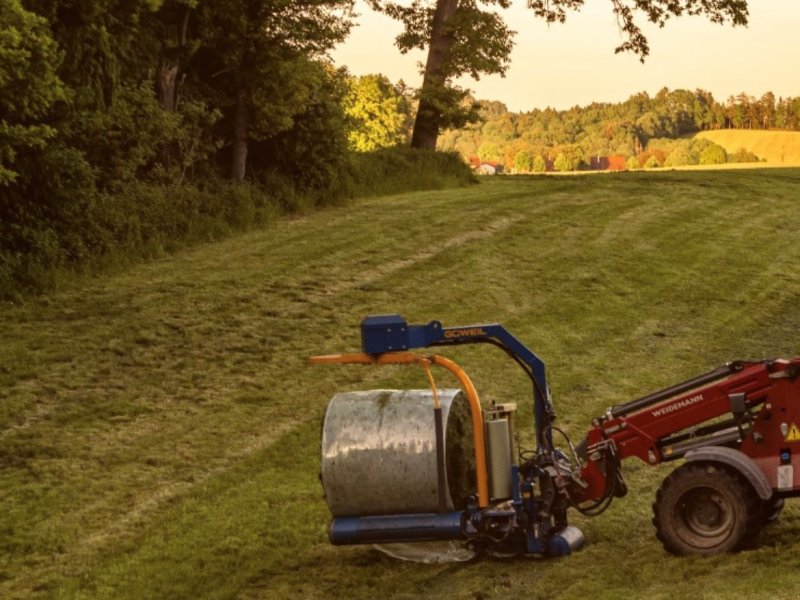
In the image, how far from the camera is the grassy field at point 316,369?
424 inches

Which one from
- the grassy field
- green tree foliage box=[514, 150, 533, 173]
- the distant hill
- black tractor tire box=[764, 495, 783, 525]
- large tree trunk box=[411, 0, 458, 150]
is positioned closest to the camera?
black tractor tire box=[764, 495, 783, 525]

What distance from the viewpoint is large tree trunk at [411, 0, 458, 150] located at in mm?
37031

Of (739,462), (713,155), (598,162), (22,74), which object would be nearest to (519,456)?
(739,462)

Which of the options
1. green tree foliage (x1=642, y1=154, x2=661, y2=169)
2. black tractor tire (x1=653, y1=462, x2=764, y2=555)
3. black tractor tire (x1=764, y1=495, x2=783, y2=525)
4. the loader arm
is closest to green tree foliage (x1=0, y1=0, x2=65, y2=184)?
the loader arm

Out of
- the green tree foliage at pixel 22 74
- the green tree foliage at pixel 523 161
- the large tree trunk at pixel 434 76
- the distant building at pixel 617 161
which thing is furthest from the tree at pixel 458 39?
the green tree foliage at pixel 523 161

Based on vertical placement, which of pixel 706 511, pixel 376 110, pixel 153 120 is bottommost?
pixel 706 511

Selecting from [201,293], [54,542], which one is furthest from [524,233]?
[54,542]

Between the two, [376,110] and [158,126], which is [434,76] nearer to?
[158,126]

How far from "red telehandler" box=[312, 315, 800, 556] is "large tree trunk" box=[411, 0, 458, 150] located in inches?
1064

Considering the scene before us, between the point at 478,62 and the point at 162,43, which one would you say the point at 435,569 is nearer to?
the point at 162,43

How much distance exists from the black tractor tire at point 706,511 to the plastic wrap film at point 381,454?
5.86 ft

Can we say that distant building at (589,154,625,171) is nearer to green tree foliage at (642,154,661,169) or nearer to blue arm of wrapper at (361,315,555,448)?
green tree foliage at (642,154,661,169)

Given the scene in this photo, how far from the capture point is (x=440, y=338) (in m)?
10.4

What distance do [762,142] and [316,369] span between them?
91.4 metres
